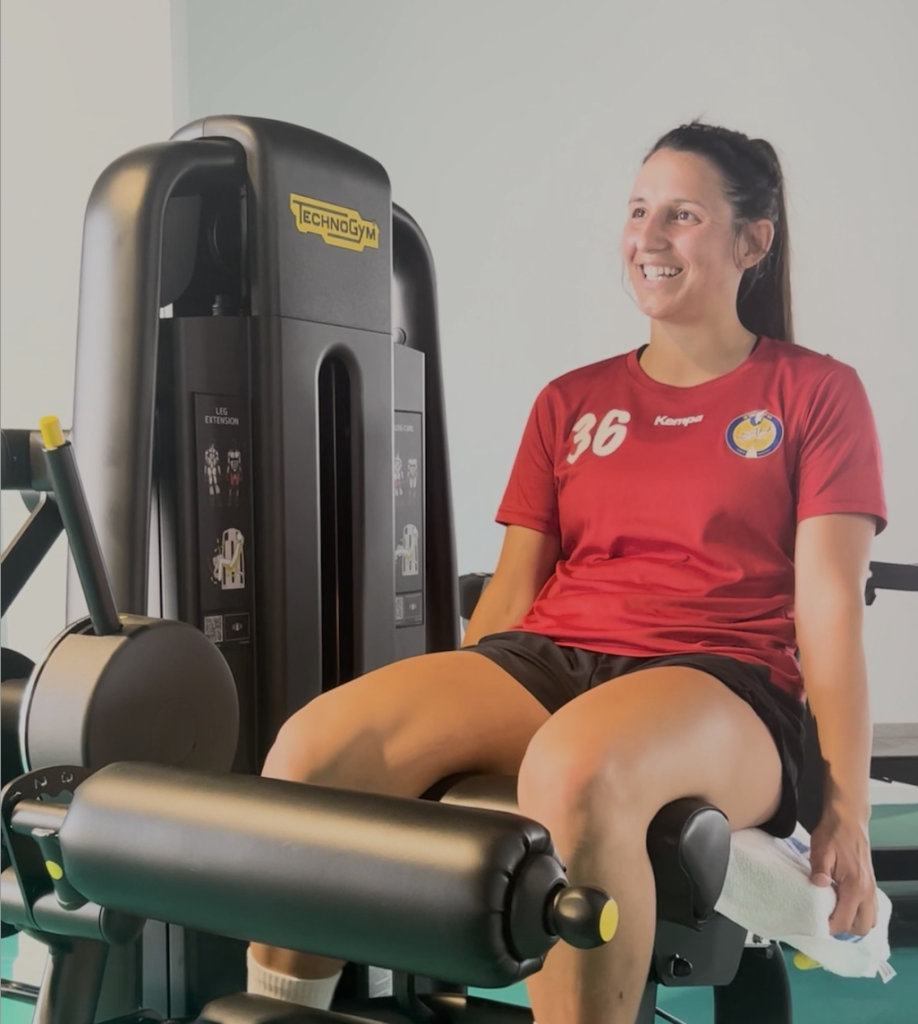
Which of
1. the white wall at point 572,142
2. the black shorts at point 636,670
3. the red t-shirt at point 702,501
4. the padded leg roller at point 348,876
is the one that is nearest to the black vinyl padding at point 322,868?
the padded leg roller at point 348,876

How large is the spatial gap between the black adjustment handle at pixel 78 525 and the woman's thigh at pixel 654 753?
16.0 inches

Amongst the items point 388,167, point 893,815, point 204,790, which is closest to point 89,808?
point 204,790

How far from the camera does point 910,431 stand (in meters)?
1.82

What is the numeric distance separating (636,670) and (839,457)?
370mm

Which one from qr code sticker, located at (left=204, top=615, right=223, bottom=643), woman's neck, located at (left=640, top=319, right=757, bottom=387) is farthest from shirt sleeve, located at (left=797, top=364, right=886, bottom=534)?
qr code sticker, located at (left=204, top=615, right=223, bottom=643)

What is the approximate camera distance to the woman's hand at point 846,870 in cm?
122

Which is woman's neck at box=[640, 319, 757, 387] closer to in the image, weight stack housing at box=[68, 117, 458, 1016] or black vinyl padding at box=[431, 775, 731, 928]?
weight stack housing at box=[68, 117, 458, 1016]

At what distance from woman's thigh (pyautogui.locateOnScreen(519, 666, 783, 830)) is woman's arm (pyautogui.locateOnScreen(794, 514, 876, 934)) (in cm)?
10

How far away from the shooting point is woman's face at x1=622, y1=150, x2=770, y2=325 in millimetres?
1658

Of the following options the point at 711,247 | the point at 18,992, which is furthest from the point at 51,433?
the point at 18,992

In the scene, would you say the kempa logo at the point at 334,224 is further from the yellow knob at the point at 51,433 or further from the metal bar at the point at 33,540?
the yellow knob at the point at 51,433

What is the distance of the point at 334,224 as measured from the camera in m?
1.60

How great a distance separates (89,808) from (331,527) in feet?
3.17

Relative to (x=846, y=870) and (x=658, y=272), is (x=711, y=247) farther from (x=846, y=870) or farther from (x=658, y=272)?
(x=846, y=870)
